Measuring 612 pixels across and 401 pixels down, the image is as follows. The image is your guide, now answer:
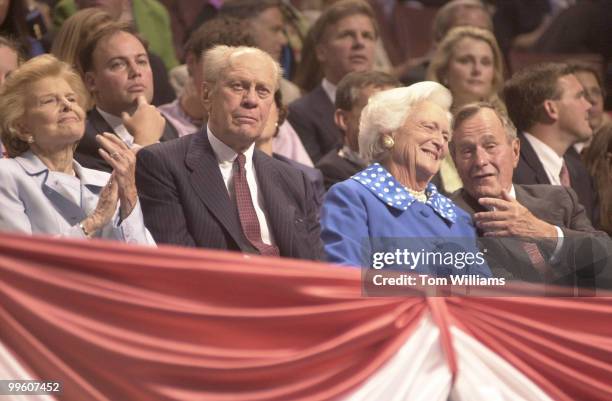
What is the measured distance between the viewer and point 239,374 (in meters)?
3.31

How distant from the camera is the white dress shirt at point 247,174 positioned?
13.8 feet

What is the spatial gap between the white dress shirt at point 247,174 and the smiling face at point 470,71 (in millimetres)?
1907

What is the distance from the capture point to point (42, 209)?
157 inches

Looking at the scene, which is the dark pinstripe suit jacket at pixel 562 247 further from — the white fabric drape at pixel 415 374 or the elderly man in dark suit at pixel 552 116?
the elderly man in dark suit at pixel 552 116

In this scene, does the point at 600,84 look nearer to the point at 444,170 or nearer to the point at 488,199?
the point at 444,170

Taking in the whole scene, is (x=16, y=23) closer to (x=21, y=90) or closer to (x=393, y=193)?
(x=21, y=90)

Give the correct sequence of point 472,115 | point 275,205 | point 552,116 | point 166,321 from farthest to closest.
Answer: point 552,116
point 472,115
point 275,205
point 166,321

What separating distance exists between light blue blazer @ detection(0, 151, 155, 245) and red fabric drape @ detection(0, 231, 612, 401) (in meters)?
0.60

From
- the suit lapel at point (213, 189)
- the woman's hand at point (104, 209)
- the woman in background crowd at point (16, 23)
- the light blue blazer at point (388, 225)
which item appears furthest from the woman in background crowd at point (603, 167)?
the woman in background crowd at point (16, 23)

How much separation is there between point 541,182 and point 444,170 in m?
0.38

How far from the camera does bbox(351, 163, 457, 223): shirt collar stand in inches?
160

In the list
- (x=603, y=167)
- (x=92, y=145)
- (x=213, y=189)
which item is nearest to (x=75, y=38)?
(x=92, y=145)

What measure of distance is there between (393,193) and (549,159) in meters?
1.61

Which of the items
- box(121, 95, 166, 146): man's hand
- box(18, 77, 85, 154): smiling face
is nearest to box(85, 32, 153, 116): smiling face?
box(121, 95, 166, 146): man's hand
